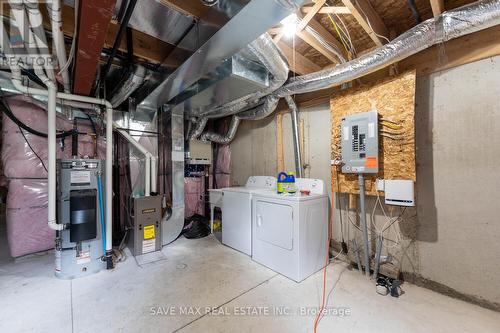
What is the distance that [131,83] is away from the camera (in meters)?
2.55

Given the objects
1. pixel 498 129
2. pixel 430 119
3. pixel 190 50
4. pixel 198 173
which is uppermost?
pixel 190 50

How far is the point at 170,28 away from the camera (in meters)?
1.88

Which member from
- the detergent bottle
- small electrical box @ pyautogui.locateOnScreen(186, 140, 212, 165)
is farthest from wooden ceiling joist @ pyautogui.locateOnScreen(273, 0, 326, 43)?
small electrical box @ pyautogui.locateOnScreen(186, 140, 212, 165)

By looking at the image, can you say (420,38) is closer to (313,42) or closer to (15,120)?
(313,42)

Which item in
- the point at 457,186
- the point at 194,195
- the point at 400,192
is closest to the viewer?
the point at 457,186

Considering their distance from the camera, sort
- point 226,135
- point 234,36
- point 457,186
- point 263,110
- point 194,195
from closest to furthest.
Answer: point 234,36
point 457,186
point 263,110
point 226,135
point 194,195

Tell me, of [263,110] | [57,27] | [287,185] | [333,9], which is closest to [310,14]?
[333,9]

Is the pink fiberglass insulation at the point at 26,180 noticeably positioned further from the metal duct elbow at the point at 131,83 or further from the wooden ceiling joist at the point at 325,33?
the wooden ceiling joist at the point at 325,33

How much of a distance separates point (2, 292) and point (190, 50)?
2946mm

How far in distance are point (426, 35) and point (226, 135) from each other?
319 cm

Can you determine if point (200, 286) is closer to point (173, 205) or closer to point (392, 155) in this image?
point (173, 205)

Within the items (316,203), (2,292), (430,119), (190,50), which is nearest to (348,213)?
(316,203)

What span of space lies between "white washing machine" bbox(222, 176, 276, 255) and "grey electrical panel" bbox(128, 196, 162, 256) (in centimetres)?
97

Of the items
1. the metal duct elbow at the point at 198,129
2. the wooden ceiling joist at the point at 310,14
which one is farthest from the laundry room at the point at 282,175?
the metal duct elbow at the point at 198,129
